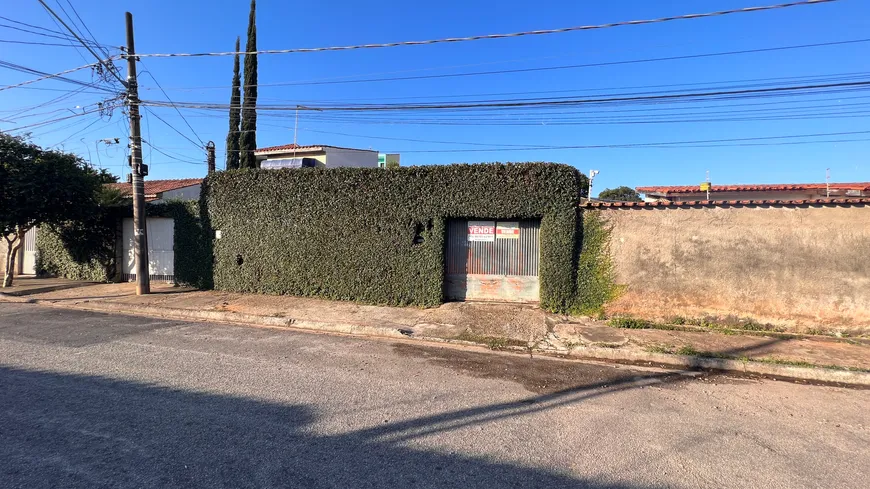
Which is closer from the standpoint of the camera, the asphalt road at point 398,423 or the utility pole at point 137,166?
the asphalt road at point 398,423

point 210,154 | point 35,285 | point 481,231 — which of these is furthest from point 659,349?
point 210,154

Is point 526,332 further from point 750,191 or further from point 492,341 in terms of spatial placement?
point 750,191

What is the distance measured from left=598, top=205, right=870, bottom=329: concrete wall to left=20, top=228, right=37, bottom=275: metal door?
19.2 metres

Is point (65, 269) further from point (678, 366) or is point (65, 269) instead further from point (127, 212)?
point (678, 366)

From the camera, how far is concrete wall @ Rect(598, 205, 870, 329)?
780 cm

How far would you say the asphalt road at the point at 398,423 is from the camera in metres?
3.25

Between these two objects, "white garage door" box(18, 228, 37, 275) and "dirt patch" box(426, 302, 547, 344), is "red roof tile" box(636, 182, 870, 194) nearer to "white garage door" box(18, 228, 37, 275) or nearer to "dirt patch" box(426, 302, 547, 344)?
"dirt patch" box(426, 302, 547, 344)

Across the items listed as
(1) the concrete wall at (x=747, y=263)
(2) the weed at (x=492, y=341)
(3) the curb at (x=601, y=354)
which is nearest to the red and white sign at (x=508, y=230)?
(1) the concrete wall at (x=747, y=263)

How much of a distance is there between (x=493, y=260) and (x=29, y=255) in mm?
17138

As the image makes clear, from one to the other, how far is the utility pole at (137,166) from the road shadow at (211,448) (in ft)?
25.8

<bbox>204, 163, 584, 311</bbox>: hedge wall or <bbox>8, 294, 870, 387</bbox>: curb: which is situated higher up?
<bbox>204, 163, 584, 311</bbox>: hedge wall

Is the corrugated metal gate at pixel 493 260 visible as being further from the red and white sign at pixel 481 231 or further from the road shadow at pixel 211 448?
the road shadow at pixel 211 448

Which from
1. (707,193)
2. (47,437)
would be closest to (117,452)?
(47,437)

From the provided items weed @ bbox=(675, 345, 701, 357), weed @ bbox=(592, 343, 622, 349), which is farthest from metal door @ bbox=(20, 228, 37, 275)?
weed @ bbox=(675, 345, 701, 357)
